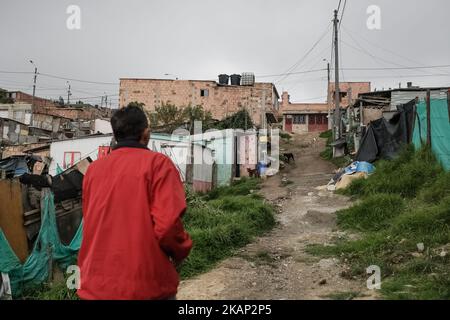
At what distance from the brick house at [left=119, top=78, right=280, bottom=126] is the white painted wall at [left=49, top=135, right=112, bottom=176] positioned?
12.0 meters

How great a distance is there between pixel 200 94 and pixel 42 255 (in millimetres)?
25833

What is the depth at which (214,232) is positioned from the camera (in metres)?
6.68

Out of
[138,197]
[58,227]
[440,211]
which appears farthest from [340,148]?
[138,197]

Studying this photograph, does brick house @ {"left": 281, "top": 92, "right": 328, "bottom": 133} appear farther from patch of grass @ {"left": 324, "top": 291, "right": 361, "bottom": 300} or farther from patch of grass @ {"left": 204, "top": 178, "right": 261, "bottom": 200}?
patch of grass @ {"left": 324, "top": 291, "right": 361, "bottom": 300}

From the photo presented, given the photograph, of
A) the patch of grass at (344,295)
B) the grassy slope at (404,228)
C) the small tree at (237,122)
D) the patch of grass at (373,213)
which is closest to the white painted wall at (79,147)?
the small tree at (237,122)

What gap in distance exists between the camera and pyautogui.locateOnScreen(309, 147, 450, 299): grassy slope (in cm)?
442

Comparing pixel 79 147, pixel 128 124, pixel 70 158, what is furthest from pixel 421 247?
pixel 70 158

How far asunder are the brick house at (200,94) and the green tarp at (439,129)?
21.5 meters

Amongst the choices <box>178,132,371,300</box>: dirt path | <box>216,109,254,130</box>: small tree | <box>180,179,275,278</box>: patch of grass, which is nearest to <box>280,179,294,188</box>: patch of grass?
<box>178,132,371,300</box>: dirt path

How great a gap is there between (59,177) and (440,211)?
6530 mm

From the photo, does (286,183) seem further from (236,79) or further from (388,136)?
(236,79)

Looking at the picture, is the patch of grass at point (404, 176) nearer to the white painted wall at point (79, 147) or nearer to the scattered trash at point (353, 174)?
the scattered trash at point (353, 174)

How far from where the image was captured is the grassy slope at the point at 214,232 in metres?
5.75
